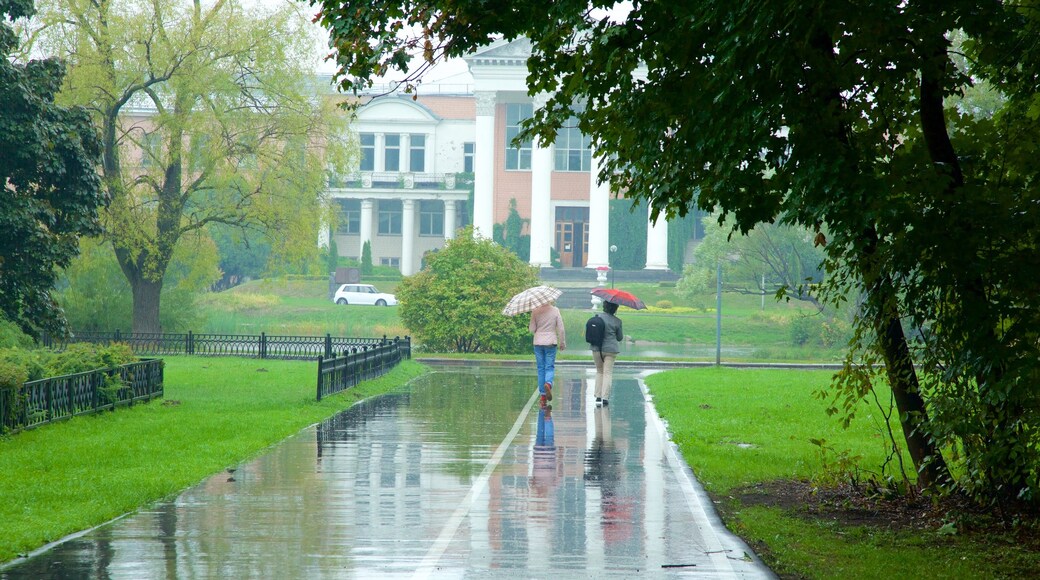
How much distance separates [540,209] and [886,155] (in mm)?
63877

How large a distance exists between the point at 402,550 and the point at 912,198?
181 inches

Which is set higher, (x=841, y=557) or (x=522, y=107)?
(x=522, y=107)

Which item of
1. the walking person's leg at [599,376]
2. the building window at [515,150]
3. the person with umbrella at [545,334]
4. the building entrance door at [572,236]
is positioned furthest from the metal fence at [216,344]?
the building entrance door at [572,236]

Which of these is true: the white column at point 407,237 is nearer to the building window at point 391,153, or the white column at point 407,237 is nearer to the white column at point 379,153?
the building window at point 391,153

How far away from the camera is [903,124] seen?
1034 cm

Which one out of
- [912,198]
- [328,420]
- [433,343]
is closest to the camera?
[912,198]

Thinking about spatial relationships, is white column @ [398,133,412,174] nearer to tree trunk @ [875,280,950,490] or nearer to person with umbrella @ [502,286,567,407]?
person with umbrella @ [502,286,567,407]

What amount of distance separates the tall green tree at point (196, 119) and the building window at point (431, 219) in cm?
5240

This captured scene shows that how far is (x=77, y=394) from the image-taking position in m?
17.3

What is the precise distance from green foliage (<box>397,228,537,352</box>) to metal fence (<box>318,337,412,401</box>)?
27.9 feet

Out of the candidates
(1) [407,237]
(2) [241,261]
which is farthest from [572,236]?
(2) [241,261]

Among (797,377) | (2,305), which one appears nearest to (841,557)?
(2,305)

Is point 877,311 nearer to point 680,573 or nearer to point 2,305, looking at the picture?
point 680,573

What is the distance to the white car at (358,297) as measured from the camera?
68525mm
